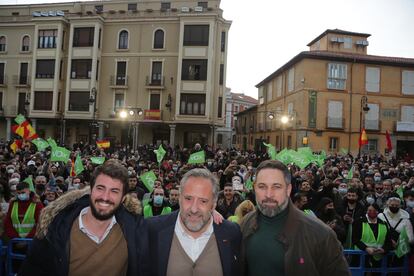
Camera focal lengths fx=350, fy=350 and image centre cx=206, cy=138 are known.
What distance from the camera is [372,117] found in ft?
103

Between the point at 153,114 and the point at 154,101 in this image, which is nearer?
the point at 153,114

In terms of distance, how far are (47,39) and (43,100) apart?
5.69 metres

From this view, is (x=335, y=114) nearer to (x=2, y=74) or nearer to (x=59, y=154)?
(x=59, y=154)

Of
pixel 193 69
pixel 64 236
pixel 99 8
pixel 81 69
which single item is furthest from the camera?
pixel 99 8

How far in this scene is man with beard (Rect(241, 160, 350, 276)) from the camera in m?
2.75

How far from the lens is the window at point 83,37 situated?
31.5 m

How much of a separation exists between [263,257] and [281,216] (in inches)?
14.4

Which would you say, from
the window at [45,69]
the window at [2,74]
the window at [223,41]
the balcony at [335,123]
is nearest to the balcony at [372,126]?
the balcony at [335,123]

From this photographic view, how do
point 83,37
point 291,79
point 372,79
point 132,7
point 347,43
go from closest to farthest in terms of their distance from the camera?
point 372,79 → point 83,37 → point 132,7 → point 291,79 → point 347,43

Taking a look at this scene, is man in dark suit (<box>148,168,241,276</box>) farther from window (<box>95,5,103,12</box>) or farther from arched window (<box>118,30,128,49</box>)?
window (<box>95,5,103,12</box>)

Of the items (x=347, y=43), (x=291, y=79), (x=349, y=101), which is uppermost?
(x=347, y=43)

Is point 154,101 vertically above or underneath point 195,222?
above

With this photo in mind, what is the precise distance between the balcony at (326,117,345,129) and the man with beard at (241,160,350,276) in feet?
95.8

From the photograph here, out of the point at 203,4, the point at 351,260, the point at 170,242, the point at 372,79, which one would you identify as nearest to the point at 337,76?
the point at 372,79
